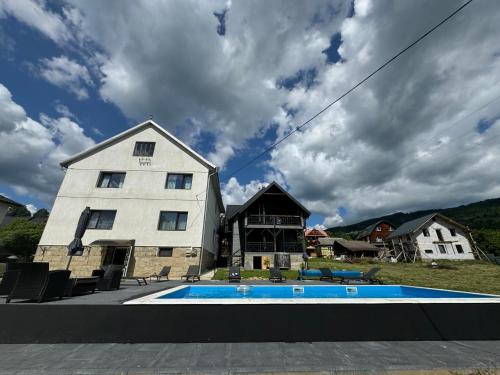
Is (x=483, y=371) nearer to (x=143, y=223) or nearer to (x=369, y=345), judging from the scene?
(x=369, y=345)

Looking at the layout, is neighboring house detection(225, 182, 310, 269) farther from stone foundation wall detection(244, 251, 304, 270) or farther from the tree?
the tree

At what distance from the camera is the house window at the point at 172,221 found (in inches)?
608

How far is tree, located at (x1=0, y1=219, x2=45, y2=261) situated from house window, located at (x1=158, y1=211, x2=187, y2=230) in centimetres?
2231

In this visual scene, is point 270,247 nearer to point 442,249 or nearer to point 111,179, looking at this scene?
point 111,179

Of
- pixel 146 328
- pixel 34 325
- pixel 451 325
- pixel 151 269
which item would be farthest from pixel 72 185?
pixel 451 325

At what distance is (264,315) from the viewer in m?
3.68

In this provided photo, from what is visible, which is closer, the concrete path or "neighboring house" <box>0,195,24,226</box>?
the concrete path

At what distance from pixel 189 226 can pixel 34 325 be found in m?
12.0

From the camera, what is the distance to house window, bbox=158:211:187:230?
1545 centimetres

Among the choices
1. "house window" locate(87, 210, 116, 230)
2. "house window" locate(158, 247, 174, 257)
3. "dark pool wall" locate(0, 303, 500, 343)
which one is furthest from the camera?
"house window" locate(87, 210, 116, 230)

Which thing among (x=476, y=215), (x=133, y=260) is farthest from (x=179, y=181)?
(x=476, y=215)

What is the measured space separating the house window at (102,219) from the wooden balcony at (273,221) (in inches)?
484

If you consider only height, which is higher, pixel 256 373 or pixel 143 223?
pixel 143 223

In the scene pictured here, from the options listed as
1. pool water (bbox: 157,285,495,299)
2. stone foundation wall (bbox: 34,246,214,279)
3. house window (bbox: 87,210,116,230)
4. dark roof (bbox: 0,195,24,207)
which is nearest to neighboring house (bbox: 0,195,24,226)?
dark roof (bbox: 0,195,24,207)
